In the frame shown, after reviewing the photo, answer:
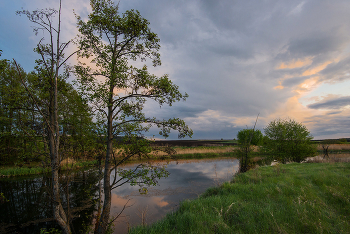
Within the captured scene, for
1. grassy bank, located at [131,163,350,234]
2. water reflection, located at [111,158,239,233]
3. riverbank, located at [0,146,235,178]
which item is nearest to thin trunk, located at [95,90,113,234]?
grassy bank, located at [131,163,350,234]

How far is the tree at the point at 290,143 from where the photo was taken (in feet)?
87.8

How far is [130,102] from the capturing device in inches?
320

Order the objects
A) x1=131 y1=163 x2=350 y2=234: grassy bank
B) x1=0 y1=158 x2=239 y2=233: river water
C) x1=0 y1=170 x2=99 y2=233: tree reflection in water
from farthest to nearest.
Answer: x1=0 y1=158 x2=239 y2=233: river water
x1=0 y1=170 x2=99 y2=233: tree reflection in water
x1=131 y1=163 x2=350 y2=234: grassy bank

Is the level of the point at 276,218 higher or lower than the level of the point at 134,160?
higher

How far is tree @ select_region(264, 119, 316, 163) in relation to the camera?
26.8 m

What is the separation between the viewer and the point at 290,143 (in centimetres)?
2759

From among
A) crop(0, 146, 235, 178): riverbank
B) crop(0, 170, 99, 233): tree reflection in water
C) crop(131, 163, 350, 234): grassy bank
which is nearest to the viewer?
crop(131, 163, 350, 234): grassy bank

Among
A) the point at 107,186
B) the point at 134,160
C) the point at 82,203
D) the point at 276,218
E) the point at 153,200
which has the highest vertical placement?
the point at 107,186

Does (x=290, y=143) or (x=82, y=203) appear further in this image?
(x=290, y=143)

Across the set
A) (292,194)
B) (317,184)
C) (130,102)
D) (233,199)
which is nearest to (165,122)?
(130,102)

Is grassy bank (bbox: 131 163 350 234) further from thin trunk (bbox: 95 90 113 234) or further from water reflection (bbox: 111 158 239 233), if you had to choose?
water reflection (bbox: 111 158 239 233)

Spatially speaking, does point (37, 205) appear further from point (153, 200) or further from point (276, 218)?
point (276, 218)

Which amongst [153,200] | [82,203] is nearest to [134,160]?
[82,203]

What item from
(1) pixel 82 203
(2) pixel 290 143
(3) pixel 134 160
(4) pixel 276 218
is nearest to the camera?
(4) pixel 276 218
